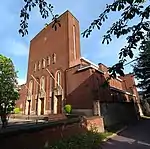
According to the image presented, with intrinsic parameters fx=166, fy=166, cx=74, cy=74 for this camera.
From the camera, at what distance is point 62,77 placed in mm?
24797

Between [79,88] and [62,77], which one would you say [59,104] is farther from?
[79,88]

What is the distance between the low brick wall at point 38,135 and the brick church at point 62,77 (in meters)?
6.42

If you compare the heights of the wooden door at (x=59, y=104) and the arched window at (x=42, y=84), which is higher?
the arched window at (x=42, y=84)

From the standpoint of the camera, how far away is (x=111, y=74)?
9.89 ft

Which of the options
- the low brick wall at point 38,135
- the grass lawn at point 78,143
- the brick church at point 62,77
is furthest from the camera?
the brick church at point 62,77

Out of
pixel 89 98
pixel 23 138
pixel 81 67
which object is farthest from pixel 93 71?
pixel 23 138

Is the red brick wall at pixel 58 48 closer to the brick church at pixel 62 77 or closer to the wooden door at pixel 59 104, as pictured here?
the brick church at pixel 62 77

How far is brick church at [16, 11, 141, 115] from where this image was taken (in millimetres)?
20375

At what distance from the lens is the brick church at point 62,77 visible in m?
20.4

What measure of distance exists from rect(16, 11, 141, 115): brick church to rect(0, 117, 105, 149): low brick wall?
21.1 ft

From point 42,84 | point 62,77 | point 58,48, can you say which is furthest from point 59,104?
point 58,48

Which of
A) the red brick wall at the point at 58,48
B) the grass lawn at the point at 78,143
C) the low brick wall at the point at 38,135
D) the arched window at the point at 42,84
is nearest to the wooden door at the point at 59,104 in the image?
the red brick wall at the point at 58,48

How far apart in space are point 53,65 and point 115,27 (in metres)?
24.4

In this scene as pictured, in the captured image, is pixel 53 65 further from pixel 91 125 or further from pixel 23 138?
pixel 23 138
